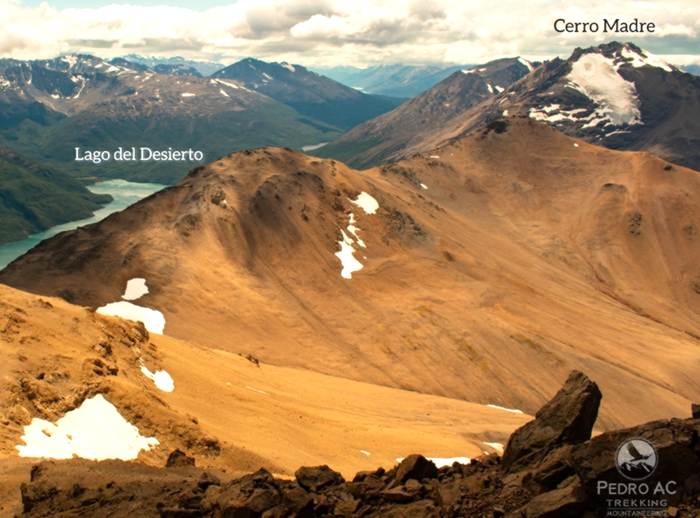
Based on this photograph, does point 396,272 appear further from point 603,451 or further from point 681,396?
point 603,451

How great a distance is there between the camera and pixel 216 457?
4266cm

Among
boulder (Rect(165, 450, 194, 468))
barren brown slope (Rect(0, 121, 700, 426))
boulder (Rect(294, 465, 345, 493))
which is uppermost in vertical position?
boulder (Rect(294, 465, 345, 493))

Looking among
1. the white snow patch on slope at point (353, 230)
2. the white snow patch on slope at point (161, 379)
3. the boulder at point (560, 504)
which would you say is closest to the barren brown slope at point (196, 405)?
the white snow patch on slope at point (161, 379)

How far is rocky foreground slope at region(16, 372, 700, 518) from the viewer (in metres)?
23.9

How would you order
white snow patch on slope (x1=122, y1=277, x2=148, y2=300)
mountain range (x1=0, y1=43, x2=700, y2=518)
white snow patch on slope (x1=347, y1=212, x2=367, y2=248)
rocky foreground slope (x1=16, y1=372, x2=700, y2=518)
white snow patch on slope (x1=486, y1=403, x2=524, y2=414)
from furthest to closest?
white snow patch on slope (x1=347, y1=212, x2=367, y2=248)
white snow patch on slope (x1=122, y1=277, x2=148, y2=300)
white snow patch on slope (x1=486, y1=403, x2=524, y2=414)
mountain range (x1=0, y1=43, x2=700, y2=518)
rocky foreground slope (x1=16, y1=372, x2=700, y2=518)

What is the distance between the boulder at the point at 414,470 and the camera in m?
29.0

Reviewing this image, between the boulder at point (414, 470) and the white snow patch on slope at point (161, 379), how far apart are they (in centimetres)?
2916

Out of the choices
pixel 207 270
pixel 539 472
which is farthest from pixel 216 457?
pixel 207 270

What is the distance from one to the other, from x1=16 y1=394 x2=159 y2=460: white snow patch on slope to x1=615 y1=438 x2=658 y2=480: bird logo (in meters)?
26.4

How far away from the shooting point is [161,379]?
55.6m

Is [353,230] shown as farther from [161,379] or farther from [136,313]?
[161,379]

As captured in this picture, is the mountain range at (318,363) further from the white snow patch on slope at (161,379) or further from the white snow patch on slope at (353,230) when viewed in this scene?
the white snow patch on slope at (353,230)

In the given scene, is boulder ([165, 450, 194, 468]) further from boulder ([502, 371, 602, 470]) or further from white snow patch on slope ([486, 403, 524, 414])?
A: white snow patch on slope ([486, 403, 524, 414])

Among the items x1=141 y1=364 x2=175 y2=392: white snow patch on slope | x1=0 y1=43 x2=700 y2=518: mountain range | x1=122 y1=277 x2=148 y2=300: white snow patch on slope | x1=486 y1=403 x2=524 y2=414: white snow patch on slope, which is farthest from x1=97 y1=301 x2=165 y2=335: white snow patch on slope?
x1=486 y1=403 x2=524 y2=414: white snow patch on slope
